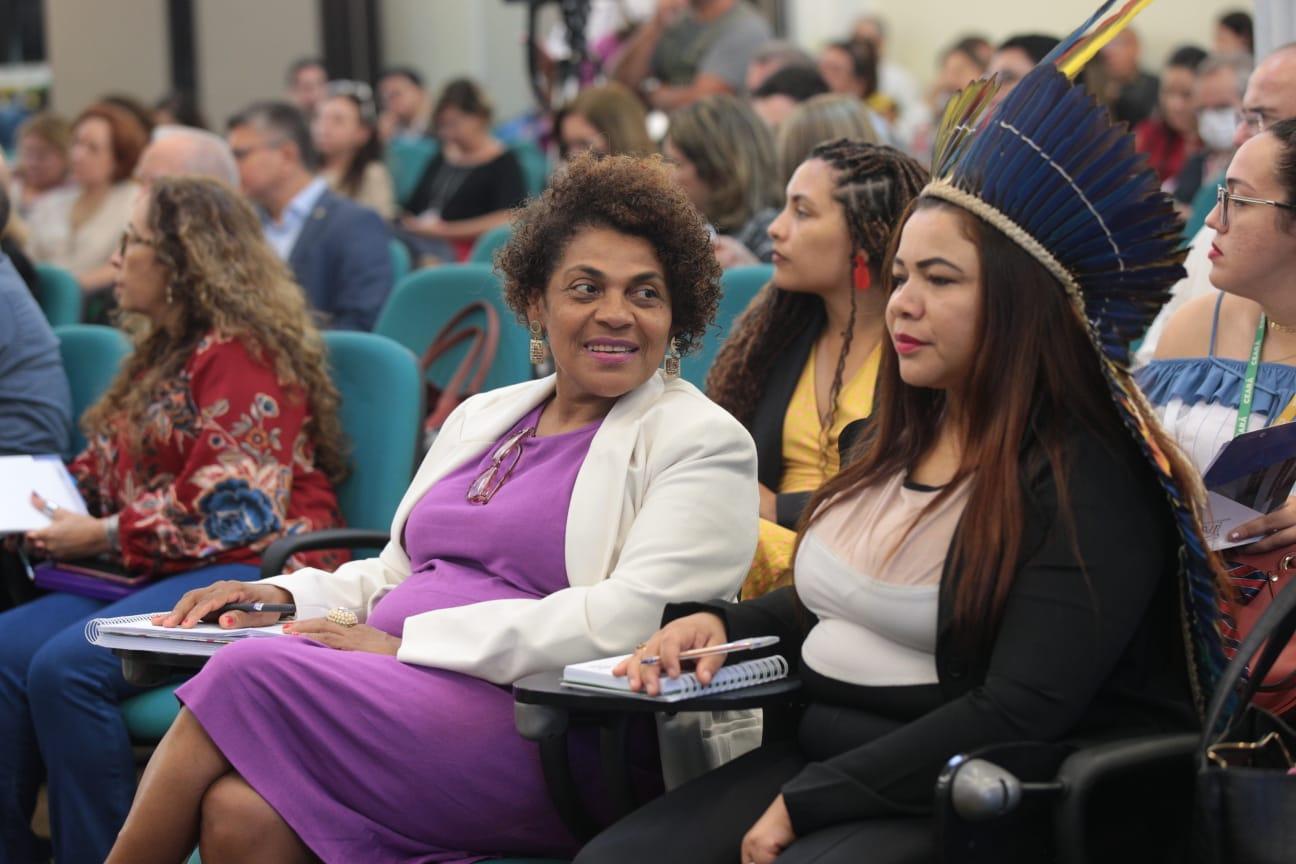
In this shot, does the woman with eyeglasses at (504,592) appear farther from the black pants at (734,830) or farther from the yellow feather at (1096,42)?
the yellow feather at (1096,42)

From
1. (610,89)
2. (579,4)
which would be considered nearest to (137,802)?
(610,89)

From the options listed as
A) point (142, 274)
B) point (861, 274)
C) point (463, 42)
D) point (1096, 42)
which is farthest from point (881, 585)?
point (463, 42)

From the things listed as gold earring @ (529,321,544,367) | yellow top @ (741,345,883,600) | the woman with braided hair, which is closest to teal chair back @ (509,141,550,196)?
the woman with braided hair

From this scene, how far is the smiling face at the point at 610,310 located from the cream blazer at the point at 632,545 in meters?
0.05

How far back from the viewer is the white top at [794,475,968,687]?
6.04 ft

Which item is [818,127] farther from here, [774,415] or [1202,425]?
[1202,425]

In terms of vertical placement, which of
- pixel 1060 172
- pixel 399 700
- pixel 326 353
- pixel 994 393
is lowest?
pixel 399 700

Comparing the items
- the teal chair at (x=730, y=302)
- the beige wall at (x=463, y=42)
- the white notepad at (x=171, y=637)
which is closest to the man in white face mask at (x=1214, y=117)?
the teal chair at (x=730, y=302)

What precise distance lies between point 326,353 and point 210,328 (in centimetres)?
22

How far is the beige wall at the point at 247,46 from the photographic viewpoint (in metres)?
9.91

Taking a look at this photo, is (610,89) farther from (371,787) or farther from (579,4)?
(371,787)

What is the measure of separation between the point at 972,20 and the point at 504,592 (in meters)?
9.44

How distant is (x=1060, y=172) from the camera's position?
180 centimetres

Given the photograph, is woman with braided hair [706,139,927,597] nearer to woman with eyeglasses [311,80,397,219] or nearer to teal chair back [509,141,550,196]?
woman with eyeglasses [311,80,397,219]
